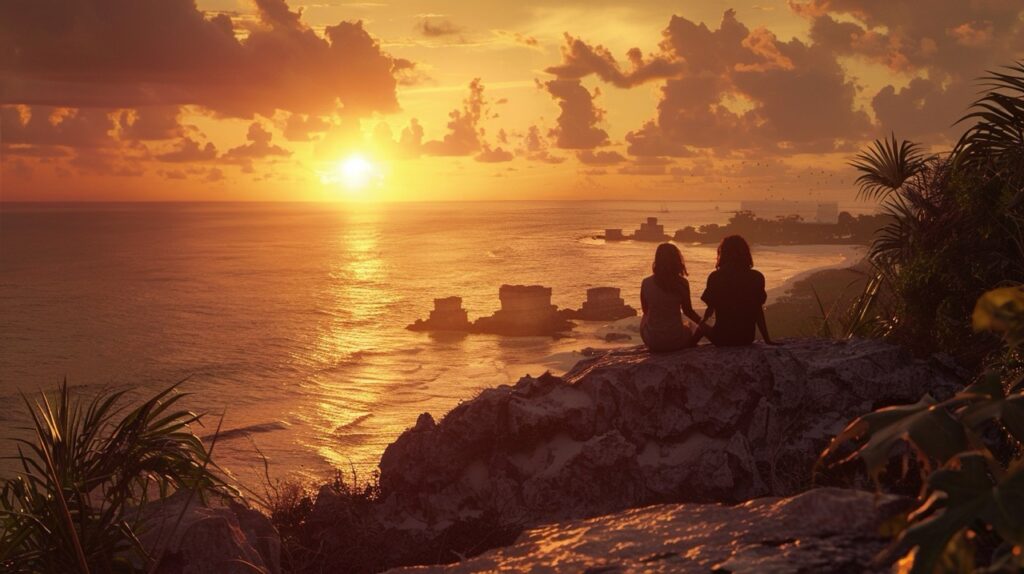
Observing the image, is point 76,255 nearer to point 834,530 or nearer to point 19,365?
point 19,365

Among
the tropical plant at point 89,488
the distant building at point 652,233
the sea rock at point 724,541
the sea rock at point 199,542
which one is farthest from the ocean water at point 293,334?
the distant building at point 652,233

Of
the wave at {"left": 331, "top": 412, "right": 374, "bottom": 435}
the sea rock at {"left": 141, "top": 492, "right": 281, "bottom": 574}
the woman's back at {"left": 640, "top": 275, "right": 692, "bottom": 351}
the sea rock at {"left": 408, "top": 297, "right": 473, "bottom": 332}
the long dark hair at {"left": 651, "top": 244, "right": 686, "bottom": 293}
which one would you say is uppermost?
the long dark hair at {"left": 651, "top": 244, "right": 686, "bottom": 293}

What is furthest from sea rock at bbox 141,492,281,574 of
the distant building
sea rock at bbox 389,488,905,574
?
the distant building

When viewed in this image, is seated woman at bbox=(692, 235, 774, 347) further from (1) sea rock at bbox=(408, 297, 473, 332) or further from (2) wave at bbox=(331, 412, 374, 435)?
(1) sea rock at bbox=(408, 297, 473, 332)

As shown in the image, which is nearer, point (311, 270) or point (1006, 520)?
point (1006, 520)

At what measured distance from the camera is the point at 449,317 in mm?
61906

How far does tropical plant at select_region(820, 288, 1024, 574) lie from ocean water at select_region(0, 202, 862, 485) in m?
10.5

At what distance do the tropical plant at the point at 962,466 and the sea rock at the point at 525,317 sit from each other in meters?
57.0

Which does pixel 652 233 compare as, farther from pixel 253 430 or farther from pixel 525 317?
pixel 253 430

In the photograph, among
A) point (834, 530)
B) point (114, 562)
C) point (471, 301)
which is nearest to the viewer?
point (834, 530)

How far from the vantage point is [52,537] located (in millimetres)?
5234

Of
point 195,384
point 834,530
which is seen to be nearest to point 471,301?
point 195,384

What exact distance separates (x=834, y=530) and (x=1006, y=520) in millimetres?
945

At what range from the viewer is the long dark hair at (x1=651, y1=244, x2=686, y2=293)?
946cm
